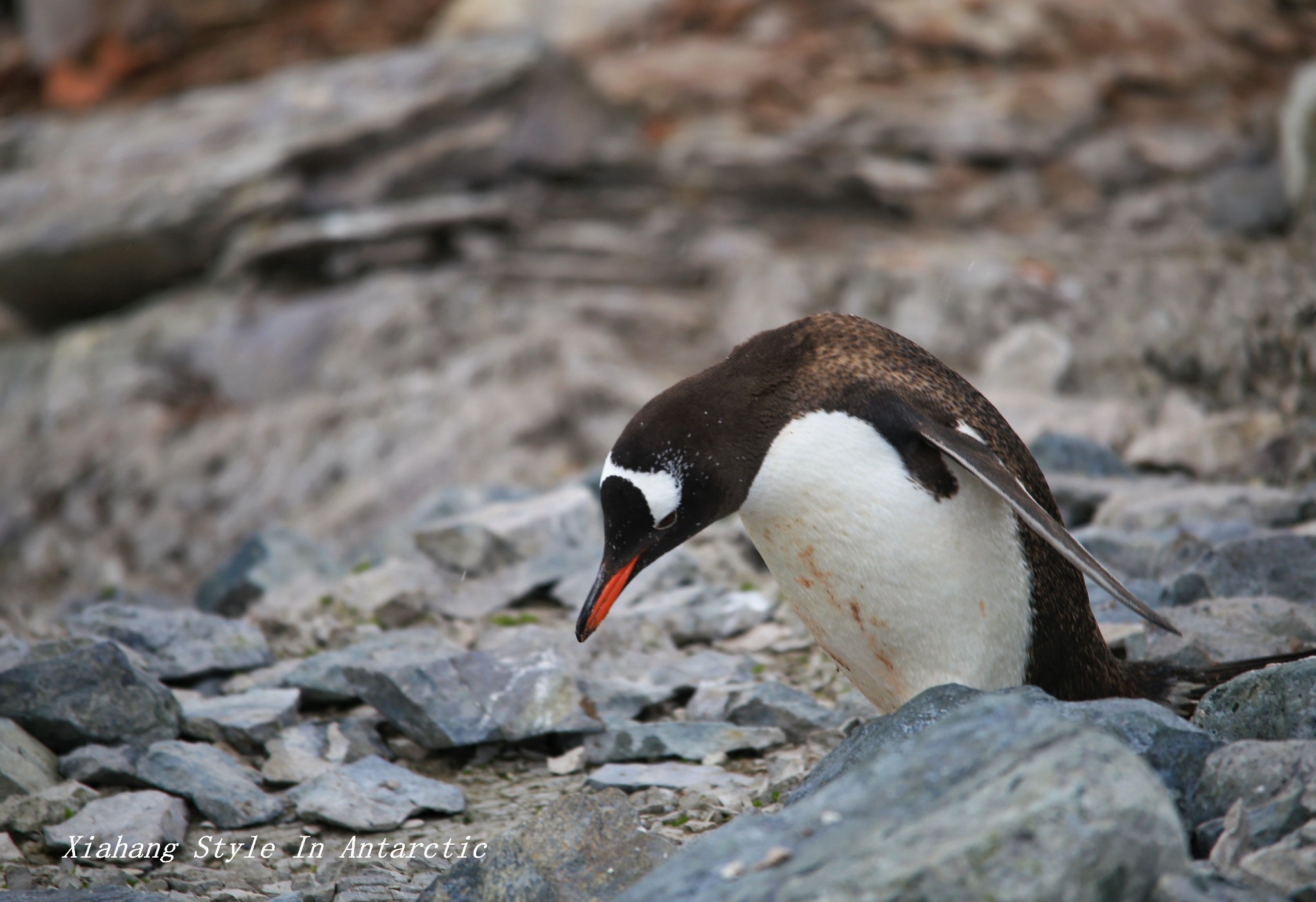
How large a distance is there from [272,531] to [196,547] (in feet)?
9.34

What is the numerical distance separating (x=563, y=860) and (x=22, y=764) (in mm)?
1369

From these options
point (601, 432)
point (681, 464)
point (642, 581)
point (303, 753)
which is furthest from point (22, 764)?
point (601, 432)

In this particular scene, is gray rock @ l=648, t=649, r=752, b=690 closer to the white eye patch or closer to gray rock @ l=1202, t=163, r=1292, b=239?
the white eye patch

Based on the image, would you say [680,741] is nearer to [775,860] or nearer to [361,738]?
[361,738]

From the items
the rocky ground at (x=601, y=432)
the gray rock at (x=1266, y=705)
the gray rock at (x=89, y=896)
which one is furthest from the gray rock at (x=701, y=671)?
the gray rock at (x=89, y=896)

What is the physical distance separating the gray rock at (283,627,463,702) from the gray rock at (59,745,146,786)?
473mm

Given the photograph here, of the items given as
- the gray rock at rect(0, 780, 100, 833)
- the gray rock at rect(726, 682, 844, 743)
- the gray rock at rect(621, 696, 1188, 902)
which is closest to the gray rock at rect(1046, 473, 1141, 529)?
the gray rock at rect(726, 682, 844, 743)

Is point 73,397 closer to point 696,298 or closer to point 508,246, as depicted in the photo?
point 508,246

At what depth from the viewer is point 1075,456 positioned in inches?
194

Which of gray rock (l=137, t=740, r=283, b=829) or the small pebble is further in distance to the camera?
gray rock (l=137, t=740, r=283, b=829)

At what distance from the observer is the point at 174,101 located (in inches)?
415

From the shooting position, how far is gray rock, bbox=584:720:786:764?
112 inches

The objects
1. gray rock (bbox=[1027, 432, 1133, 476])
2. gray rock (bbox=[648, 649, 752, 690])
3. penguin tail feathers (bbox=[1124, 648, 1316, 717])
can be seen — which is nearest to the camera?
penguin tail feathers (bbox=[1124, 648, 1316, 717])

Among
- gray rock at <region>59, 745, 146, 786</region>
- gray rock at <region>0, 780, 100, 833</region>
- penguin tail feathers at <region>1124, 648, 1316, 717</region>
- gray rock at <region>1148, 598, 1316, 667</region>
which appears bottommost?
gray rock at <region>59, 745, 146, 786</region>
